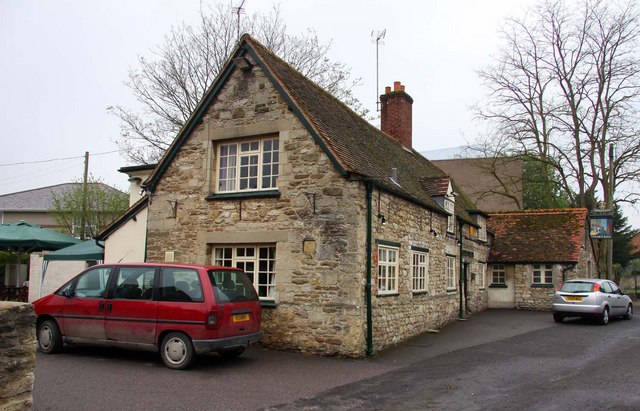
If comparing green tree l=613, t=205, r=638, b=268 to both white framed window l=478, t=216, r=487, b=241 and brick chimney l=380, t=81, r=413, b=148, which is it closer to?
white framed window l=478, t=216, r=487, b=241

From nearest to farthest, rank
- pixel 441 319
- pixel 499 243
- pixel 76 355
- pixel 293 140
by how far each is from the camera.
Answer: pixel 76 355
pixel 293 140
pixel 441 319
pixel 499 243

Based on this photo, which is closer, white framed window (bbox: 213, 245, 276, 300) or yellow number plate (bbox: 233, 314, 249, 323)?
yellow number plate (bbox: 233, 314, 249, 323)

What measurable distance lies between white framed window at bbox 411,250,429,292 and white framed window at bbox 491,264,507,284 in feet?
35.6

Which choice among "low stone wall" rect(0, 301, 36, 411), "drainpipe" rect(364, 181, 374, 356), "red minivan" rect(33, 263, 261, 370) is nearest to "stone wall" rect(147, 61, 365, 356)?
"drainpipe" rect(364, 181, 374, 356)

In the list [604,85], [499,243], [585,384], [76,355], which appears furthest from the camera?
[604,85]

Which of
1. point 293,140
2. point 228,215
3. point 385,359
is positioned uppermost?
point 293,140

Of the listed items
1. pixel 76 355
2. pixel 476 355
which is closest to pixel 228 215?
pixel 76 355

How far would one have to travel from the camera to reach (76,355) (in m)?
10.6

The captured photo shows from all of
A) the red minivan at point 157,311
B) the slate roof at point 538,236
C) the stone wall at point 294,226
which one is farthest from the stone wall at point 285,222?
the slate roof at point 538,236

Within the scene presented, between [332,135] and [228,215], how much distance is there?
3.11 metres

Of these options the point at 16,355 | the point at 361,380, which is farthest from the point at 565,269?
the point at 16,355

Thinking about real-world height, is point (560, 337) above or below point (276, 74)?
below

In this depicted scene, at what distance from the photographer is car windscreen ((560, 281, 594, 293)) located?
18203 mm

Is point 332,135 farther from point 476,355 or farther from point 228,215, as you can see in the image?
point 476,355
